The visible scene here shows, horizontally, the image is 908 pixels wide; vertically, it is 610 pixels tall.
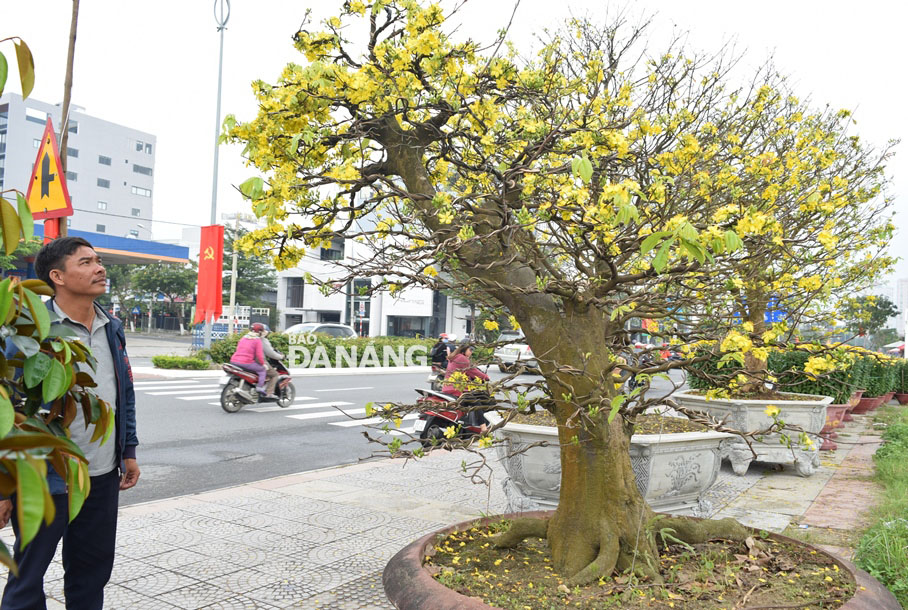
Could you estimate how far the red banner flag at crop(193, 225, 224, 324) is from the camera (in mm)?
17578

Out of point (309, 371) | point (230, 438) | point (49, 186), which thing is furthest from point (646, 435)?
point (309, 371)

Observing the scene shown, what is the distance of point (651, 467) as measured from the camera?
15.8 ft

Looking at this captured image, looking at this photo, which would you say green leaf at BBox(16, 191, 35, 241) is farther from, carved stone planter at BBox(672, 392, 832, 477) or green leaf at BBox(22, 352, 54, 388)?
carved stone planter at BBox(672, 392, 832, 477)

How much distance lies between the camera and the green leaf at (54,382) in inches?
53.9

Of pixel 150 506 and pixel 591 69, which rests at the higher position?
pixel 591 69

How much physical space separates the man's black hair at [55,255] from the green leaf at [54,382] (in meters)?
1.50

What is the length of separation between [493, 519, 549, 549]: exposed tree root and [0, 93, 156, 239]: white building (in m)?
55.7

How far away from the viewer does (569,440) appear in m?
3.35

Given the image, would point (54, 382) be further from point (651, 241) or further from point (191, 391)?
point (191, 391)

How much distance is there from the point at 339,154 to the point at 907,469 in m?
6.39

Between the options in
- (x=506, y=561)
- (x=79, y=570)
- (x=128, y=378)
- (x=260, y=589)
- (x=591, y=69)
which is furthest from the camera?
(x=591, y=69)

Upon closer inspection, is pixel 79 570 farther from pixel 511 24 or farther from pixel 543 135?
pixel 511 24

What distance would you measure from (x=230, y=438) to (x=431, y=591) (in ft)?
24.4

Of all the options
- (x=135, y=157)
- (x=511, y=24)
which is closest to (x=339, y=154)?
(x=511, y=24)
